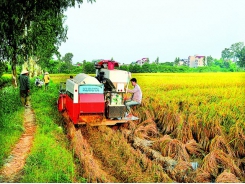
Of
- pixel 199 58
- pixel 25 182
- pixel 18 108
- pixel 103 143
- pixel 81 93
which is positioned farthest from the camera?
pixel 199 58

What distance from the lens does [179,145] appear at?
6609mm

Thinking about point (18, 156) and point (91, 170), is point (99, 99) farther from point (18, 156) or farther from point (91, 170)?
point (91, 170)

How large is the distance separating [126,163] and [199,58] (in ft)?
339

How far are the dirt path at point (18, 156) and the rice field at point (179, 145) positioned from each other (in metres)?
1.53

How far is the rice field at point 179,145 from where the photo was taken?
5.42 m

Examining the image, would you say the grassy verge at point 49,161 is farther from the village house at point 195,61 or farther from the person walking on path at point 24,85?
the village house at point 195,61

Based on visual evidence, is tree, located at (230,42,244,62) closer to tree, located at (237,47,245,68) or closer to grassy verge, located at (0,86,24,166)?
tree, located at (237,47,245,68)

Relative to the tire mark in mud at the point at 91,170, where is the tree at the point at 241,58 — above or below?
above

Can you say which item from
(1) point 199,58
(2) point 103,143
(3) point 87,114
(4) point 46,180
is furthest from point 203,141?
(1) point 199,58

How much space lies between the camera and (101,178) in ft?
15.6

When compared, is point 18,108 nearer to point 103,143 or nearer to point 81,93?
point 81,93

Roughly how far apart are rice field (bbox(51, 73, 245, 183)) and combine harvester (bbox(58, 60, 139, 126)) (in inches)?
14.1

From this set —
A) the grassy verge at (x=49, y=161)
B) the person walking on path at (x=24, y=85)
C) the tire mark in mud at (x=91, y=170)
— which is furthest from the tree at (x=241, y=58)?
the tire mark in mud at (x=91, y=170)

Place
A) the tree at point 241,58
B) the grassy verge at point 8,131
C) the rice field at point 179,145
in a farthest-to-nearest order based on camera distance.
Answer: the tree at point 241,58 → the grassy verge at point 8,131 → the rice field at point 179,145
